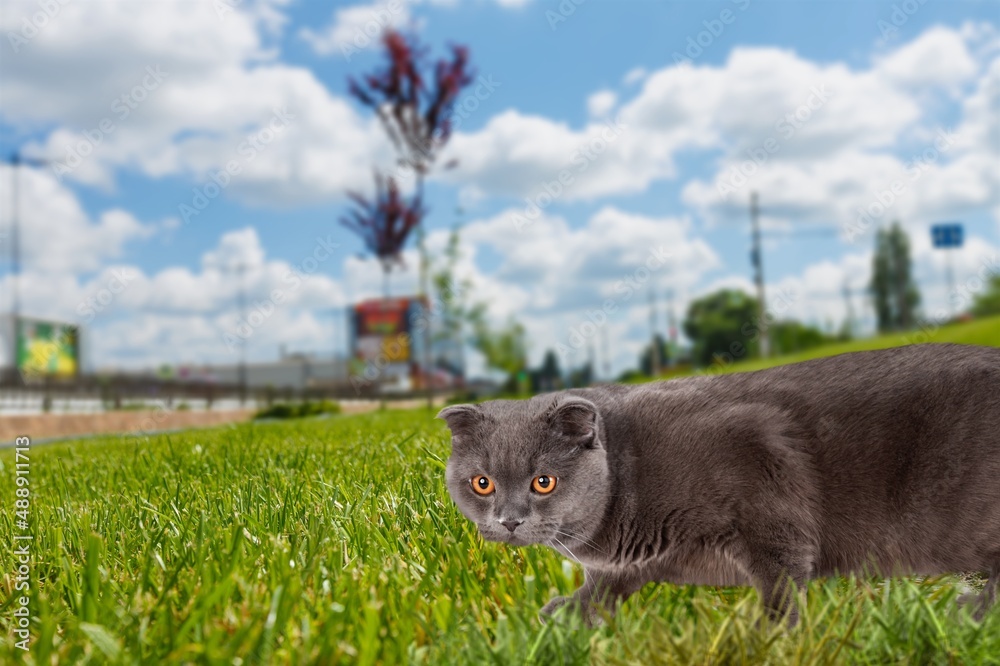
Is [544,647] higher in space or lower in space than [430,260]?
lower

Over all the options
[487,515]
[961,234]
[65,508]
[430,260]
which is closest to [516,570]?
[487,515]

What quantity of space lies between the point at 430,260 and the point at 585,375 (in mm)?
45933

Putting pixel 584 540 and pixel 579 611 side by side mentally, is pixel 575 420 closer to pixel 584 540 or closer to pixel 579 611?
pixel 584 540

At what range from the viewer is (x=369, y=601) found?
8.54ft

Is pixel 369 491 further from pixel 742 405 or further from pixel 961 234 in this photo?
pixel 961 234

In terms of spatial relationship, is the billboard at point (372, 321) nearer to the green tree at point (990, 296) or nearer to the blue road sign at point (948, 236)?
the blue road sign at point (948, 236)

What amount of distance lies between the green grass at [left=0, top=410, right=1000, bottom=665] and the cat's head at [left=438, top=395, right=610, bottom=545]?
23 centimetres

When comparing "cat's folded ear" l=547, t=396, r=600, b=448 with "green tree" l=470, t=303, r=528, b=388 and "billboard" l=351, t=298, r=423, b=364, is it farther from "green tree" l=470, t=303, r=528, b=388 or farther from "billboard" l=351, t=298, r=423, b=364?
"billboard" l=351, t=298, r=423, b=364

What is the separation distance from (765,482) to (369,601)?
1.47 metres

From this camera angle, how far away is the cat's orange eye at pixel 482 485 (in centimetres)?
291

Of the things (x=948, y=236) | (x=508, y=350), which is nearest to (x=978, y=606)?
(x=508, y=350)

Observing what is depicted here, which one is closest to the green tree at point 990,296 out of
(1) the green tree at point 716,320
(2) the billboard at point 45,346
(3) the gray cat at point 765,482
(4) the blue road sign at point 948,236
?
(1) the green tree at point 716,320

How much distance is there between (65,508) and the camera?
4926 millimetres

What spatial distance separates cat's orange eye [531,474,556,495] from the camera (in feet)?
9.34
